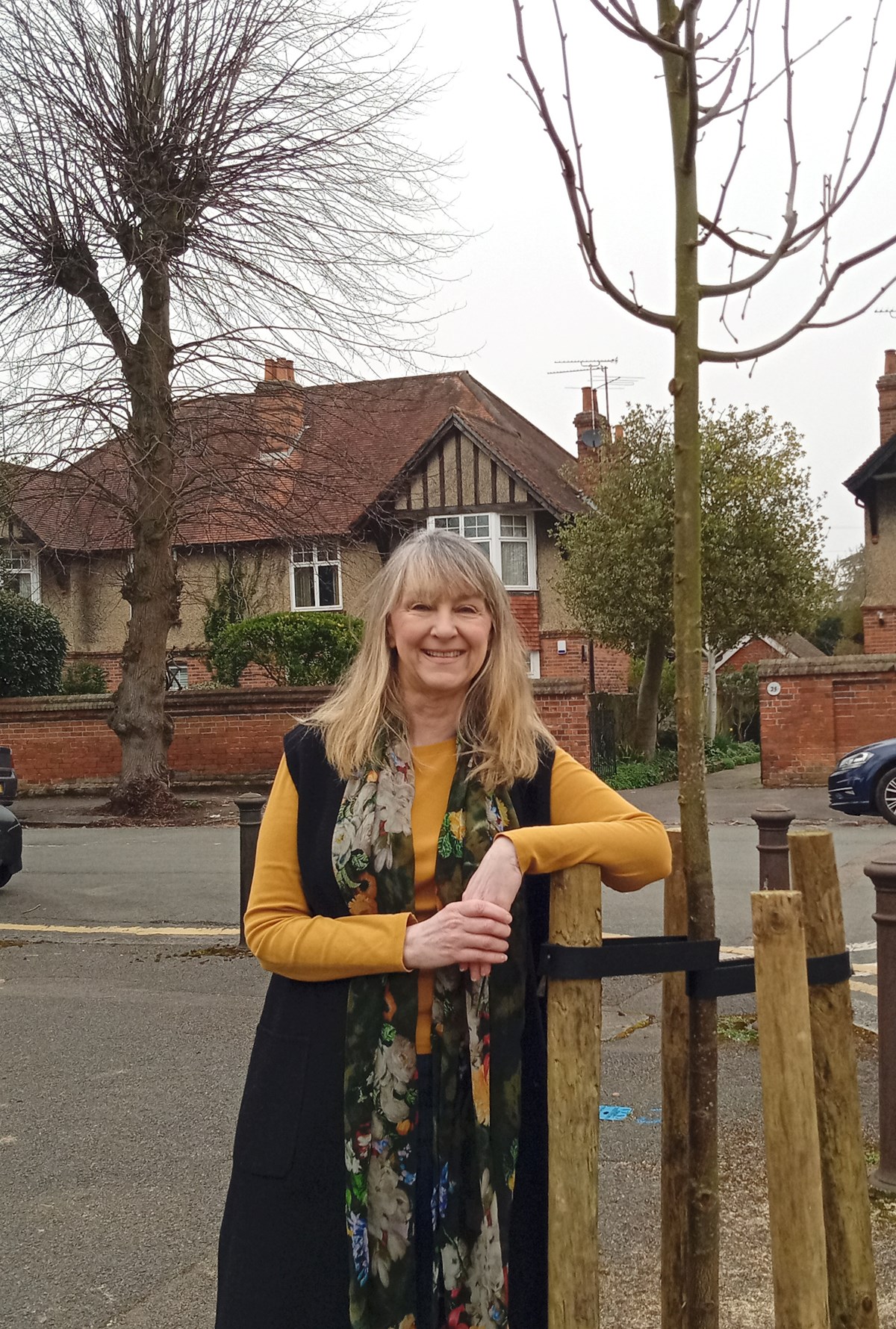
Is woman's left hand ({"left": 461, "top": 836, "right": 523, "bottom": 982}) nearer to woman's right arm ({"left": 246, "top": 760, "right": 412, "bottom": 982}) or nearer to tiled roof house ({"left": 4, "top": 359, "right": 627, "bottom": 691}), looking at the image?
woman's right arm ({"left": 246, "top": 760, "right": 412, "bottom": 982})

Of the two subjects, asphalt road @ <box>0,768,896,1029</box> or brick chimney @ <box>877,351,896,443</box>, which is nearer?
asphalt road @ <box>0,768,896,1029</box>

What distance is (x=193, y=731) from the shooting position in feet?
61.1

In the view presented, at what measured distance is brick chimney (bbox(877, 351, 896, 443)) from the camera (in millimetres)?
28375

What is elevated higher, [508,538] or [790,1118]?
[508,538]

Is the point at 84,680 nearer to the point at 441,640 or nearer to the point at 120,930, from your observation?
the point at 120,930

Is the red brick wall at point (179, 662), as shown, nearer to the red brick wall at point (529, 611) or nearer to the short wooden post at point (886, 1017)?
the red brick wall at point (529, 611)

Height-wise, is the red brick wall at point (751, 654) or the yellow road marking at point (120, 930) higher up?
the red brick wall at point (751, 654)

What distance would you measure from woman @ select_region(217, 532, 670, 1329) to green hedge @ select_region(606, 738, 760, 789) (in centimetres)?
1526

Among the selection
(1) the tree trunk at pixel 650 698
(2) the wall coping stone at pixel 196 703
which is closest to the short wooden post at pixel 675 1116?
(2) the wall coping stone at pixel 196 703

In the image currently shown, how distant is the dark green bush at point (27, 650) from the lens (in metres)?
20.6

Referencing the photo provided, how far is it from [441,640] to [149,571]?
14.2 meters

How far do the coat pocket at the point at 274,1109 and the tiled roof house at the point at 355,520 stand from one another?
1444cm

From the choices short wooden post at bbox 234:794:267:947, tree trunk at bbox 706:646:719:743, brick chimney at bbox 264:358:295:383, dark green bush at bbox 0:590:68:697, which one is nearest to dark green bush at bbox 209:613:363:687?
dark green bush at bbox 0:590:68:697

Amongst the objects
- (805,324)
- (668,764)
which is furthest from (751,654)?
(805,324)
